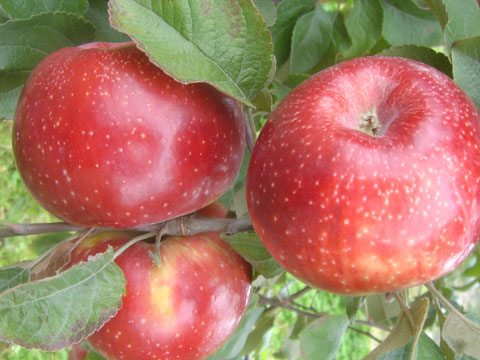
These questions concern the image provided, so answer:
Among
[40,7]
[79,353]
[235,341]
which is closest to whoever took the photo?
[40,7]

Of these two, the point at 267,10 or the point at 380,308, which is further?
the point at 380,308

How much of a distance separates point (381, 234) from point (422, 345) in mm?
289

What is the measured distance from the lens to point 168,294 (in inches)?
26.0

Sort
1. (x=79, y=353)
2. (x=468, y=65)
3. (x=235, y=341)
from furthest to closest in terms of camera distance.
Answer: (x=79, y=353)
(x=235, y=341)
(x=468, y=65)

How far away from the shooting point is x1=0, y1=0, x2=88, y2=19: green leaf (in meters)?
0.68

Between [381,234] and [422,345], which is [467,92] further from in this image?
[422,345]

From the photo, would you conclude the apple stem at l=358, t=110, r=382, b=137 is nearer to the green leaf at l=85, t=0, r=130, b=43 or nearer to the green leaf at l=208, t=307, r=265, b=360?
the green leaf at l=85, t=0, r=130, b=43

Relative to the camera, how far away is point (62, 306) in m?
0.55

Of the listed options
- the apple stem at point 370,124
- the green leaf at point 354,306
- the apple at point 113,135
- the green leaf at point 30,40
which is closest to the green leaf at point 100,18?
the green leaf at point 30,40

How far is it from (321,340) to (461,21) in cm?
62

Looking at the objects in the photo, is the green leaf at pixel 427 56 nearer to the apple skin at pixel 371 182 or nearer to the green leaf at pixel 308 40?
the apple skin at pixel 371 182

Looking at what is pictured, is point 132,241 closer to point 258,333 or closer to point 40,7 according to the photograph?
point 40,7

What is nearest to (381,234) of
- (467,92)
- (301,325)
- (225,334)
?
(467,92)

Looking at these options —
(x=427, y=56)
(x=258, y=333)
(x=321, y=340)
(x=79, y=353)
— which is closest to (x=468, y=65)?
(x=427, y=56)
